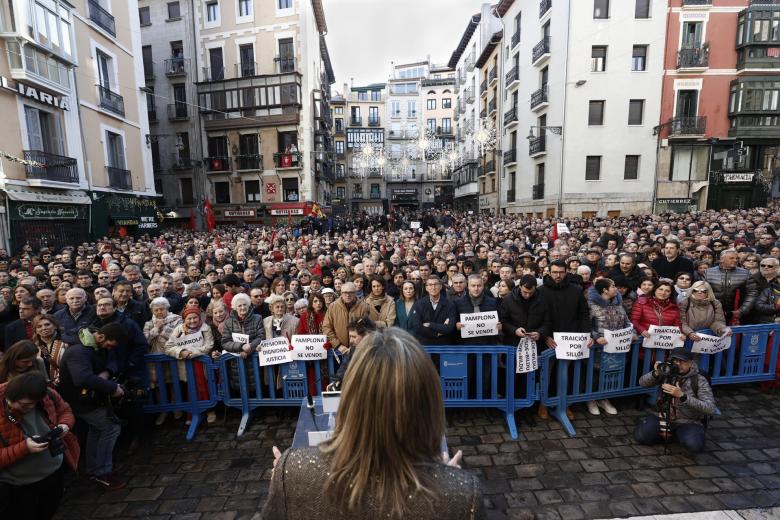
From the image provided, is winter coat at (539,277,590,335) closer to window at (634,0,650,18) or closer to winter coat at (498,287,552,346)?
winter coat at (498,287,552,346)

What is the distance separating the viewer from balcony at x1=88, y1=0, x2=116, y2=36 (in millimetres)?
18734

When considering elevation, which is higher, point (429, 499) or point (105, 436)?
point (429, 499)

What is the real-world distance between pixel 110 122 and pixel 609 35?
28.9m

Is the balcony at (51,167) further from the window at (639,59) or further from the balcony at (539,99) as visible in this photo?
the window at (639,59)

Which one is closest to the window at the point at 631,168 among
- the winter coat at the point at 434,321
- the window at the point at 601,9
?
the window at the point at 601,9

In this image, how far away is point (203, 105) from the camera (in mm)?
29562

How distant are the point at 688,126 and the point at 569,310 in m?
26.0

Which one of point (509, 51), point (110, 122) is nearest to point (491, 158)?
point (509, 51)

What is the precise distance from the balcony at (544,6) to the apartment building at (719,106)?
6.83 m

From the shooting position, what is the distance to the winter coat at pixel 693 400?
3.91 meters

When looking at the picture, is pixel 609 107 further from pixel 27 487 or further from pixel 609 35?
pixel 27 487

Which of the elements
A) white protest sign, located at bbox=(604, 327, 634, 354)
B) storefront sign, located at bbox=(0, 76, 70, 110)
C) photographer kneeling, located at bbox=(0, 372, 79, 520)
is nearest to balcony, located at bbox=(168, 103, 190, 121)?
storefront sign, located at bbox=(0, 76, 70, 110)

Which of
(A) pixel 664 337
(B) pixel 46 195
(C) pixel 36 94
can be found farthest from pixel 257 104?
(A) pixel 664 337

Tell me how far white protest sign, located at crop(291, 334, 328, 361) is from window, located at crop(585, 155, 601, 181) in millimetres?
24201
